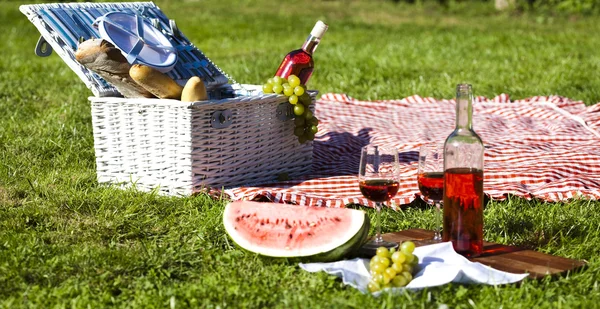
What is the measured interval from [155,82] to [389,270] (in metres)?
1.80

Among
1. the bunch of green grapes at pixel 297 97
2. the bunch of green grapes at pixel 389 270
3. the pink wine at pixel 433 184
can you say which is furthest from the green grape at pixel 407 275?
the bunch of green grapes at pixel 297 97

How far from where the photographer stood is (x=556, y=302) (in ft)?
8.80

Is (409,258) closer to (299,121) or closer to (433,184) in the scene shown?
(433,184)

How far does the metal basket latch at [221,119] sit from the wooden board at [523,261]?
4.12 ft

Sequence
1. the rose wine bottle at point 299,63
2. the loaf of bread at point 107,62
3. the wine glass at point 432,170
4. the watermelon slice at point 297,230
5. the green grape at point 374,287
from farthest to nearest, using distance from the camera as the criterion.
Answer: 1. the rose wine bottle at point 299,63
2. the loaf of bread at point 107,62
3. the wine glass at point 432,170
4. the watermelon slice at point 297,230
5. the green grape at point 374,287

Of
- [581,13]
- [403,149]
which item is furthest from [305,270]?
[581,13]

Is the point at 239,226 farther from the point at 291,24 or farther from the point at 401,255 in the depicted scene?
the point at 291,24

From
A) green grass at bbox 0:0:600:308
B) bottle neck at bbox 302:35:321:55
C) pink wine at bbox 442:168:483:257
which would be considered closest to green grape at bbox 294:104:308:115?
bottle neck at bbox 302:35:321:55

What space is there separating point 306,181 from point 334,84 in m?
3.03

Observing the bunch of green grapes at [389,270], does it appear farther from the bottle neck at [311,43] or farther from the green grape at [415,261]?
the bottle neck at [311,43]

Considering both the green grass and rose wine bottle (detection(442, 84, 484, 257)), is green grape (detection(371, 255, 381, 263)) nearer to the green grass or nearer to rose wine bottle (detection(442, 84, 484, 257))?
the green grass

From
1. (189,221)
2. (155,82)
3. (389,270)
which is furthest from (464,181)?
(155,82)

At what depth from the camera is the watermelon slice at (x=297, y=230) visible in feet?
9.83

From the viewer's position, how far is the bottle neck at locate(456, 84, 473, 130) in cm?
282
